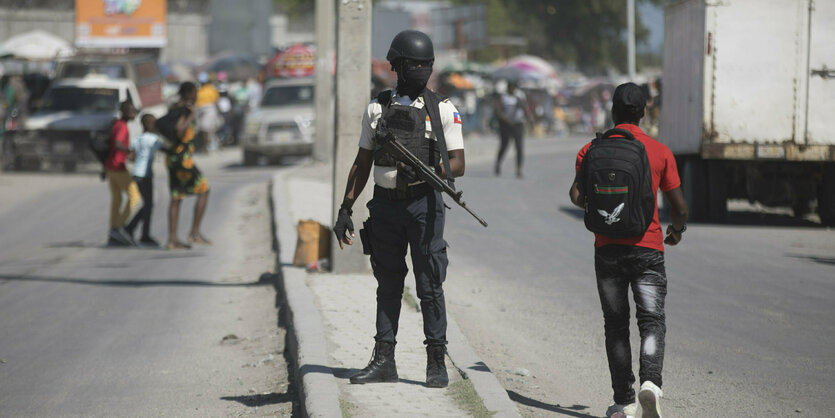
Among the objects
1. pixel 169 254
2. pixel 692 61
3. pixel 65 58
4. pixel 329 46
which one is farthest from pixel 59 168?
pixel 692 61

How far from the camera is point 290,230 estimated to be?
1288 centimetres

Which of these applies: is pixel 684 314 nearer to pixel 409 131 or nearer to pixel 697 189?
pixel 409 131

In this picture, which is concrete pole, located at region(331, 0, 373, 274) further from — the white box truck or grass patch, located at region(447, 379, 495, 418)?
the white box truck

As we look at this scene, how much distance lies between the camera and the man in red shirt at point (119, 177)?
1338 centimetres

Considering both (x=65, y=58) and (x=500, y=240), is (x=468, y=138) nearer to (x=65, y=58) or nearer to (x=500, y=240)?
(x=65, y=58)

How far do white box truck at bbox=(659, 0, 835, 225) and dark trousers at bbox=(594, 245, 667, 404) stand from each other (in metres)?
9.64

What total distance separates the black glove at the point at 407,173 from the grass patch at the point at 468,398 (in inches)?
43.3

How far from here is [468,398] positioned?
551 cm

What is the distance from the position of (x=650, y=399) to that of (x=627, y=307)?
1.72 ft

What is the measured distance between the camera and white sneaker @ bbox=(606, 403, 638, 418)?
524cm

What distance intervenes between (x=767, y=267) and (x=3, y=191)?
15228 mm

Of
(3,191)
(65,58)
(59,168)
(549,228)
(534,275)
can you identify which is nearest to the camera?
(534,275)

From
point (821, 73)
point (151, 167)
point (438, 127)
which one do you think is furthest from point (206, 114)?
point (438, 127)

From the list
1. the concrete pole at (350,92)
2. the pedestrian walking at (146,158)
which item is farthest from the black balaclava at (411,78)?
the pedestrian walking at (146,158)
